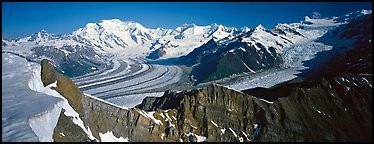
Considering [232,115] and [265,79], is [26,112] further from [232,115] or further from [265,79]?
[265,79]

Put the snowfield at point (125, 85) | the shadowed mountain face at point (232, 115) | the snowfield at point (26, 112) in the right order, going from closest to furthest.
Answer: the snowfield at point (26, 112) → the shadowed mountain face at point (232, 115) → the snowfield at point (125, 85)

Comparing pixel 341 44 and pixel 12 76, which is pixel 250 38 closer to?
pixel 341 44

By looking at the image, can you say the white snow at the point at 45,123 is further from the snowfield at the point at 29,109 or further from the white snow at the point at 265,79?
the white snow at the point at 265,79

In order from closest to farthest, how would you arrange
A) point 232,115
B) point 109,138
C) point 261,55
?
point 109,138 → point 232,115 → point 261,55

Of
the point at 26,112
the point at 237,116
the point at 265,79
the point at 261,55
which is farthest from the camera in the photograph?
the point at 261,55

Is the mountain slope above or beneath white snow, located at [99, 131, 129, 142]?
above

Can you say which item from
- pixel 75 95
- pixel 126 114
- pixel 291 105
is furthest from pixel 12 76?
pixel 291 105

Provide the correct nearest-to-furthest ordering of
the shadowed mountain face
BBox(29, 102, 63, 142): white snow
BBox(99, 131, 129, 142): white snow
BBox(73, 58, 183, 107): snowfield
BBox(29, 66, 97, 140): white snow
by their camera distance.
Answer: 1. BBox(29, 102, 63, 142): white snow
2. BBox(29, 66, 97, 140): white snow
3. BBox(99, 131, 129, 142): white snow
4. the shadowed mountain face
5. BBox(73, 58, 183, 107): snowfield

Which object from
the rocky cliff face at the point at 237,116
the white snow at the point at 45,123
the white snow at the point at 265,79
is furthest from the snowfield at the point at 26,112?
the white snow at the point at 265,79

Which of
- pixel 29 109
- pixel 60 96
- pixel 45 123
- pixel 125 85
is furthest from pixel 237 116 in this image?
pixel 125 85

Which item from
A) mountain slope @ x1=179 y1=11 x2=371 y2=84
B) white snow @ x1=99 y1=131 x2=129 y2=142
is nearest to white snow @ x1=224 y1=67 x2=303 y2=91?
mountain slope @ x1=179 y1=11 x2=371 y2=84

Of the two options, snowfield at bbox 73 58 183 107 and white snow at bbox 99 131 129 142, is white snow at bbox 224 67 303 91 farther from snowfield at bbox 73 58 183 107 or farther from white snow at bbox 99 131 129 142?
white snow at bbox 99 131 129 142
